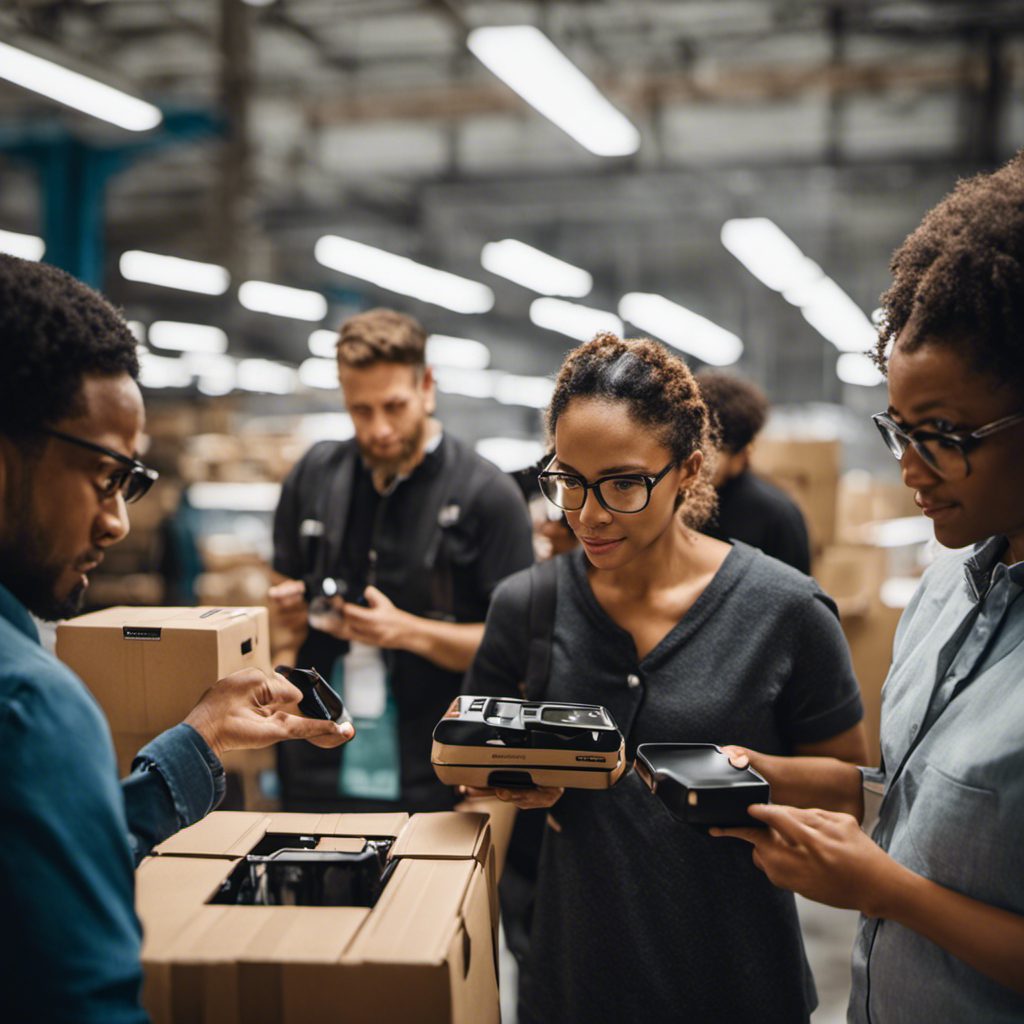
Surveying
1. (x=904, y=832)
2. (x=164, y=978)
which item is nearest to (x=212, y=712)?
(x=164, y=978)

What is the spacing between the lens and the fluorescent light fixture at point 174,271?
7.00m

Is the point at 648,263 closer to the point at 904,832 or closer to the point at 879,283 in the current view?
the point at 879,283

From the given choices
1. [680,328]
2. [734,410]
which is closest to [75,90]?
[734,410]

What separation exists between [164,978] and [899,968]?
86 cm

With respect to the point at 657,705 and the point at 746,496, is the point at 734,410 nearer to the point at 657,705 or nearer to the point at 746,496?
the point at 746,496

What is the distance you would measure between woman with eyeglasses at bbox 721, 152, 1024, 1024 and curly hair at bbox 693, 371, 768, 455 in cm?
147

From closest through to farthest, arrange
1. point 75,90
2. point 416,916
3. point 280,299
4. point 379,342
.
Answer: point 416,916 < point 379,342 < point 75,90 < point 280,299

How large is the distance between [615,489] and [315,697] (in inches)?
21.9

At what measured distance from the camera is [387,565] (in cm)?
231

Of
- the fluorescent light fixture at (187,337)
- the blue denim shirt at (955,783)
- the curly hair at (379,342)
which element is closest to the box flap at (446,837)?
the blue denim shirt at (955,783)

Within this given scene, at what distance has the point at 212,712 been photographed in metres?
1.28

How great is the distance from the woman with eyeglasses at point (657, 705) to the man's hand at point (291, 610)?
0.92m

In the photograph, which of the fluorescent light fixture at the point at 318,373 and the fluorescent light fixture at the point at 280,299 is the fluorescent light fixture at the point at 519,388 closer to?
the fluorescent light fixture at the point at 318,373

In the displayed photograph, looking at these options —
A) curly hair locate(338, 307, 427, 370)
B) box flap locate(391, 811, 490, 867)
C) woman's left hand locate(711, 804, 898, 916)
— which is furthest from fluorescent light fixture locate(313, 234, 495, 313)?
woman's left hand locate(711, 804, 898, 916)
